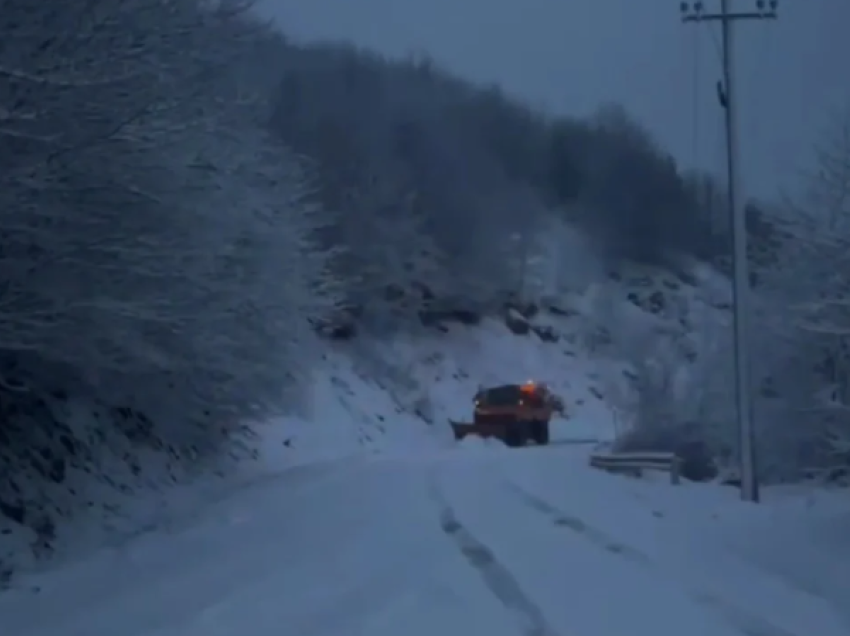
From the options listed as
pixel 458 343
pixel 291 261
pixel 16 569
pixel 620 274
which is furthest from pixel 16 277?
pixel 620 274

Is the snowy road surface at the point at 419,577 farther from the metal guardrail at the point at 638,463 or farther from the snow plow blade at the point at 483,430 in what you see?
the snow plow blade at the point at 483,430

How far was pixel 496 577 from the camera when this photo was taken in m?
13.2

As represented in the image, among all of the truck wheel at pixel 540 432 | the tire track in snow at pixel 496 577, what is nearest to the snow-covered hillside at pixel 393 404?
the truck wheel at pixel 540 432

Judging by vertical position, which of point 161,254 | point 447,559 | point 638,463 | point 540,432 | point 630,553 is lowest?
point 540,432

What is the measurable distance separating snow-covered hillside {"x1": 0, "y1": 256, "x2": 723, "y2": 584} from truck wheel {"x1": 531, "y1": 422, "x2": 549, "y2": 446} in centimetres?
239

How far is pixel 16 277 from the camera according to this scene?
15383 mm

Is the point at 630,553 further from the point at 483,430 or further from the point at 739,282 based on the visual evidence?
the point at 483,430

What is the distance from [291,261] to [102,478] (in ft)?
22.6

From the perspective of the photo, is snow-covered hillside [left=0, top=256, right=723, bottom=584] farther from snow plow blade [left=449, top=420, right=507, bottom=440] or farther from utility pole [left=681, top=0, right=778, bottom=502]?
utility pole [left=681, top=0, right=778, bottom=502]

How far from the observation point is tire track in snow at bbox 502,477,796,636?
10883mm

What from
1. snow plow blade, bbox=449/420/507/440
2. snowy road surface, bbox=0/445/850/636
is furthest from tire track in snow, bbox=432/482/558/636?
snow plow blade, bbox=449/420/507/440

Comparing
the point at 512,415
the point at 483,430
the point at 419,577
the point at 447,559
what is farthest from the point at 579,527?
the point at 483,430

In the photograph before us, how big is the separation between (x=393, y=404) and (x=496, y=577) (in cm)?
4412

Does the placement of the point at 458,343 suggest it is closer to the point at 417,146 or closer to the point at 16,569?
the point at 417,146
